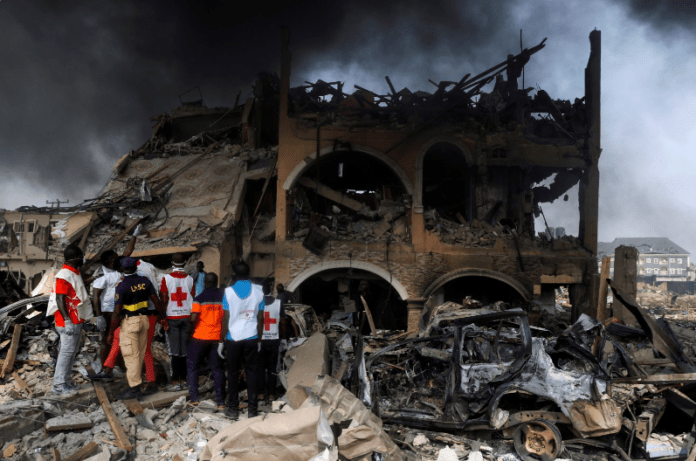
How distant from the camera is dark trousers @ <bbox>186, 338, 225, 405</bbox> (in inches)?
238

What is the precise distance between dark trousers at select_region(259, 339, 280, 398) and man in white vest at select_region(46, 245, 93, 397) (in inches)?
92.5

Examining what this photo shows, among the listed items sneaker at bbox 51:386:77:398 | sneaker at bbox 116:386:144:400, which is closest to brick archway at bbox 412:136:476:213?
sneaker at bbox 116:386:144:400

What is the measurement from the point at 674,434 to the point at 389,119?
45.7 ft

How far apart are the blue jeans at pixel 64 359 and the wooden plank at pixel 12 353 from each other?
94cm

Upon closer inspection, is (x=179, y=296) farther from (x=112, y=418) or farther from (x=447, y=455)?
(x=447, y=455)

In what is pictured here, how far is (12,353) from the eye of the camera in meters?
6.37

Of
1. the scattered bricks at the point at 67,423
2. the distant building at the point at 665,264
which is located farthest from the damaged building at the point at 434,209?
the distant building at the point at 665,264

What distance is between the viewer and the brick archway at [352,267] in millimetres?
16828

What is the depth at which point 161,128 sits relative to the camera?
24469mm

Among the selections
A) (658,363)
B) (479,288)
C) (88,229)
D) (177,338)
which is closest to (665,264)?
(479,288)

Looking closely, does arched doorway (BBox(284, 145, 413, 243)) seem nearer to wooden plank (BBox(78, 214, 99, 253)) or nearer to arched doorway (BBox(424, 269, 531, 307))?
arched doorway (BBox(424, 269, 531, 307))

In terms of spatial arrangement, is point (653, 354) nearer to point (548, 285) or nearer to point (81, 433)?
point (81, 433)

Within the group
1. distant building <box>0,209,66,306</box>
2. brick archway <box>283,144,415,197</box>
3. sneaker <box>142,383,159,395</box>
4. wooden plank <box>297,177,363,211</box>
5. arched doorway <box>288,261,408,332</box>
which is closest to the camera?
sneaker <box>142,383,159,395</box>

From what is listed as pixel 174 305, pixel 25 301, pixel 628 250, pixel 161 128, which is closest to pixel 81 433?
pixel 174 305
